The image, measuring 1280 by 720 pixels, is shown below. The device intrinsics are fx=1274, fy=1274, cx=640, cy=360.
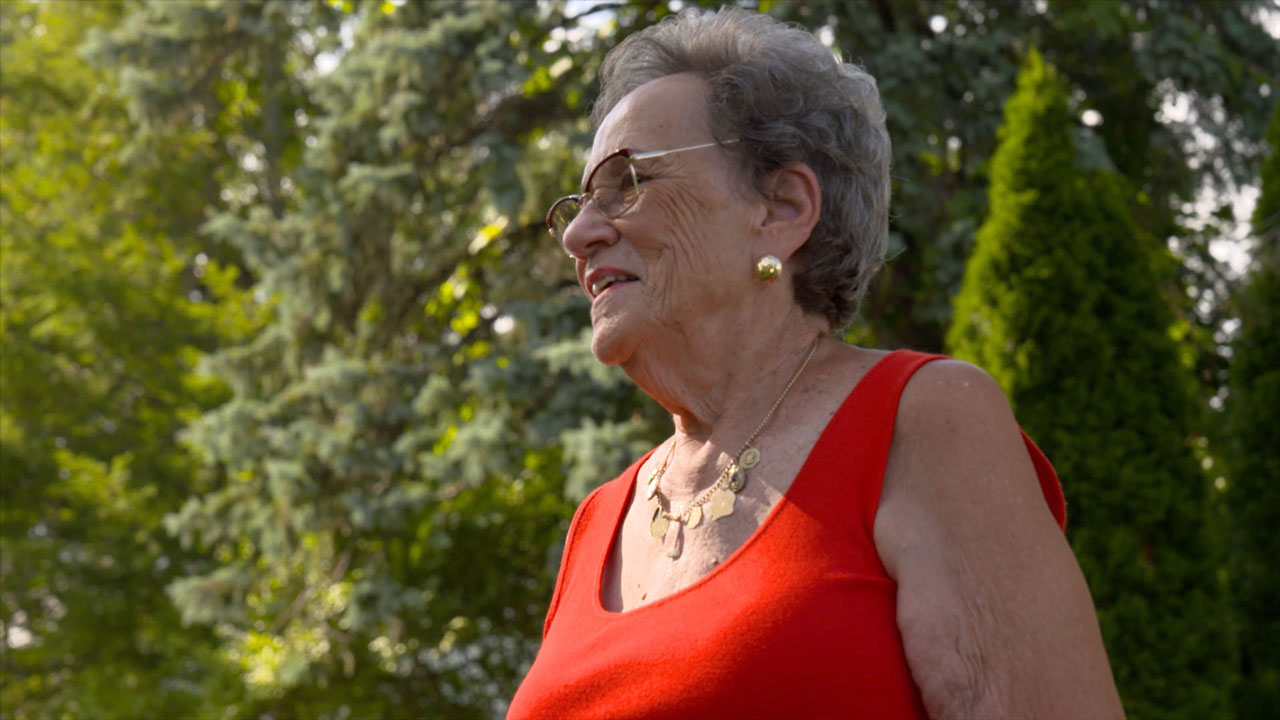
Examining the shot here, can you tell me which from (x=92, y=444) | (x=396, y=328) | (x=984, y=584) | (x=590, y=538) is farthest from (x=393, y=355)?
(x=984, y=584)

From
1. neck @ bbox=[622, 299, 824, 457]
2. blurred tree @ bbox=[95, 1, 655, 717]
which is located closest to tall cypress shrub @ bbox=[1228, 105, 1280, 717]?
blurred tree @ bbox=[95, 1, 655, 717]

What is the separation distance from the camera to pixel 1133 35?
796 cm

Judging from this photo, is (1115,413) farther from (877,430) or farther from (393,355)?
(393,355)

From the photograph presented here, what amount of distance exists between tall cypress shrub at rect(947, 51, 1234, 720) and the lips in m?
3.86

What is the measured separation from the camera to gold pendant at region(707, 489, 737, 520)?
166cm

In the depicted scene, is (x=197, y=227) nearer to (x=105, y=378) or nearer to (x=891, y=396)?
(x=105, y=378)

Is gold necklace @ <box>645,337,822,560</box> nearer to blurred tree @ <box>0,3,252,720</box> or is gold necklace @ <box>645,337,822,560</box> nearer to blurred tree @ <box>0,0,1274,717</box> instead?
blurred tree @ <box>0,0,1274,717</box>

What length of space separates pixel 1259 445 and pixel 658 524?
19.5ft

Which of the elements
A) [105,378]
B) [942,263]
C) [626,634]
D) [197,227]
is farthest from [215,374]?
[626,634]

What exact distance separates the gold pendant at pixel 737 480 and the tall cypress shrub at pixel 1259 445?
5598mm

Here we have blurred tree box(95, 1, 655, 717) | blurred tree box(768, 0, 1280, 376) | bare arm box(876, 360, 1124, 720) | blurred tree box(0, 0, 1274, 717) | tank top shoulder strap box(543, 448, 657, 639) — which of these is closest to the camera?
bare arm box(876, 360, 1124, 720)

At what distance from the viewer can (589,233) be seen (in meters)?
1.84

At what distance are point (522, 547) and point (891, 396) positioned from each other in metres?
9.88

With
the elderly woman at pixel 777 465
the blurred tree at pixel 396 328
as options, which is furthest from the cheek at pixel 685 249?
the blurred tree at pixel 396 328
